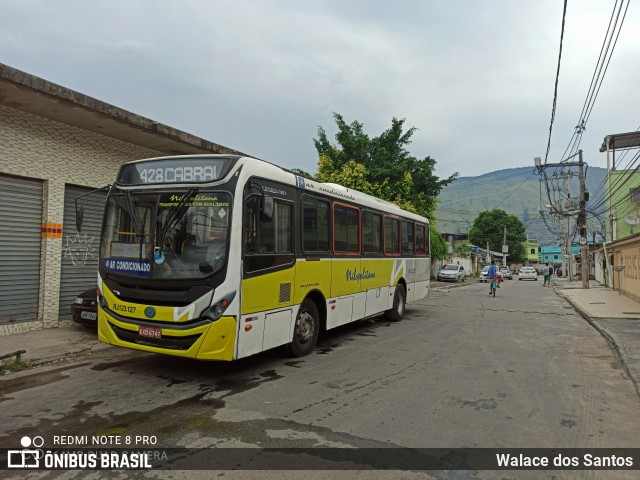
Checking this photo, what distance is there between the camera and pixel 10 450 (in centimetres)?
376

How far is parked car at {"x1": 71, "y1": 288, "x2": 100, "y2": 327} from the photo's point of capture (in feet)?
28.8

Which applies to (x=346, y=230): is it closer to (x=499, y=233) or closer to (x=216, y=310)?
(x=216, y=310)

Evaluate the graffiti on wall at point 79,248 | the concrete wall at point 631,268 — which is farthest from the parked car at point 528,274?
the graffiti on wall at point 79,248

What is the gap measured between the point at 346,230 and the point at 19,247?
6967 millimetres

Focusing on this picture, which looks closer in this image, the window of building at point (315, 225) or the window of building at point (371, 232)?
the window of building at point (315, 225)

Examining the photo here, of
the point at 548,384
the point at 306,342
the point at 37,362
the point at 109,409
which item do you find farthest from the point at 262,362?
the point at 548,384

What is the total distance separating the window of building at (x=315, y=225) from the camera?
24.5 feet

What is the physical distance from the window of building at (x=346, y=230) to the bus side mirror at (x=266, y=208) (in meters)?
2.70

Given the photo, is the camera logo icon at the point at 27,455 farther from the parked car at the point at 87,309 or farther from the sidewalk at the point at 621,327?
the sidewalk at the point at 621,327

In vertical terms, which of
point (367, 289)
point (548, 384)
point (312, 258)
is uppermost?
point (312, 258)

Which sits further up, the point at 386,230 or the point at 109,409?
the point at 386,230

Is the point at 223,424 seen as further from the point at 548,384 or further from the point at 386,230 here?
the point at 386,230

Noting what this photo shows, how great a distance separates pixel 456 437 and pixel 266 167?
441cm

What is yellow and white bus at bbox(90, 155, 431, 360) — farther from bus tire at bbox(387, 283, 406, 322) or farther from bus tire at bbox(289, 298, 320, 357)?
bus tire at bbox(387, 283, 406, 322)
